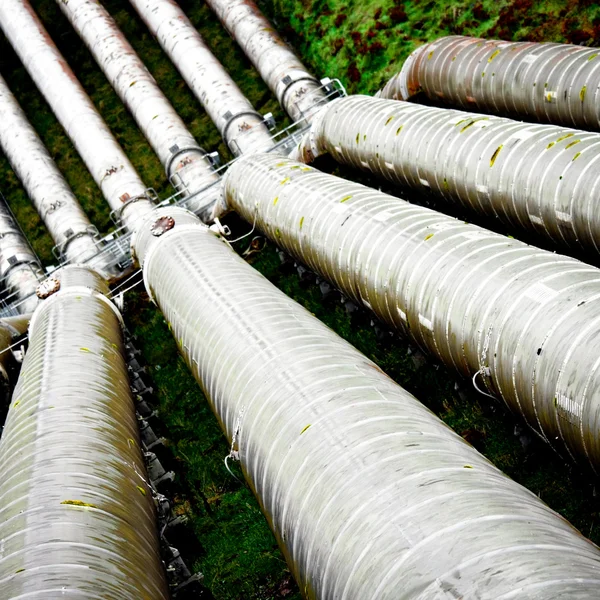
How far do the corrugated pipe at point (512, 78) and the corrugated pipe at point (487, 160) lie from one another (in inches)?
68.7

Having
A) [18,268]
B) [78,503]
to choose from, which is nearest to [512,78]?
[78,503]

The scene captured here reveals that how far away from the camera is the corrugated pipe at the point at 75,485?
208 inches

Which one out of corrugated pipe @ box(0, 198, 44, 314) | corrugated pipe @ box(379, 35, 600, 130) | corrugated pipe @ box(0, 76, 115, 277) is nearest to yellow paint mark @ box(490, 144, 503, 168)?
corrugated pipe @ box(379, 35, 600, 130)

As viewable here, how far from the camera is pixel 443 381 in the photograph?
10719mm

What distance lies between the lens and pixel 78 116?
2317 centimetres

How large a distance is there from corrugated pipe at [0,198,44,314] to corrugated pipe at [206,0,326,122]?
10559 millimetres

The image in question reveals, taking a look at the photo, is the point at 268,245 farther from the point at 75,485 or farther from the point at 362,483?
the point at 362,483

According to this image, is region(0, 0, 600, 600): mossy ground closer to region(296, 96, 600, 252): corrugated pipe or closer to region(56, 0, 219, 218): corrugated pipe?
region(56, 0, 219, 218): corrugated pipe

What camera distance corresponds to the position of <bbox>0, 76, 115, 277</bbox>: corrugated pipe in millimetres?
21578

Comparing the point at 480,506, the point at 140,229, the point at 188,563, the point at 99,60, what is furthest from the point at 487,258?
the point at 99,60

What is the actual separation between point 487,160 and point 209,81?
14307mm

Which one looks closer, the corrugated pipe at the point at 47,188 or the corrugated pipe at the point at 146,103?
the corrugated pipe at the point at 47,188

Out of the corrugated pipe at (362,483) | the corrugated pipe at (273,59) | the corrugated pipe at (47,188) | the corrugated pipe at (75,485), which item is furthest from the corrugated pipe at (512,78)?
the corrugated pipe at (47,188)

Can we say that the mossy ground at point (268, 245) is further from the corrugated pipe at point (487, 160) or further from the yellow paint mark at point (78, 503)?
the yellow paint mark at point (78, 503)
